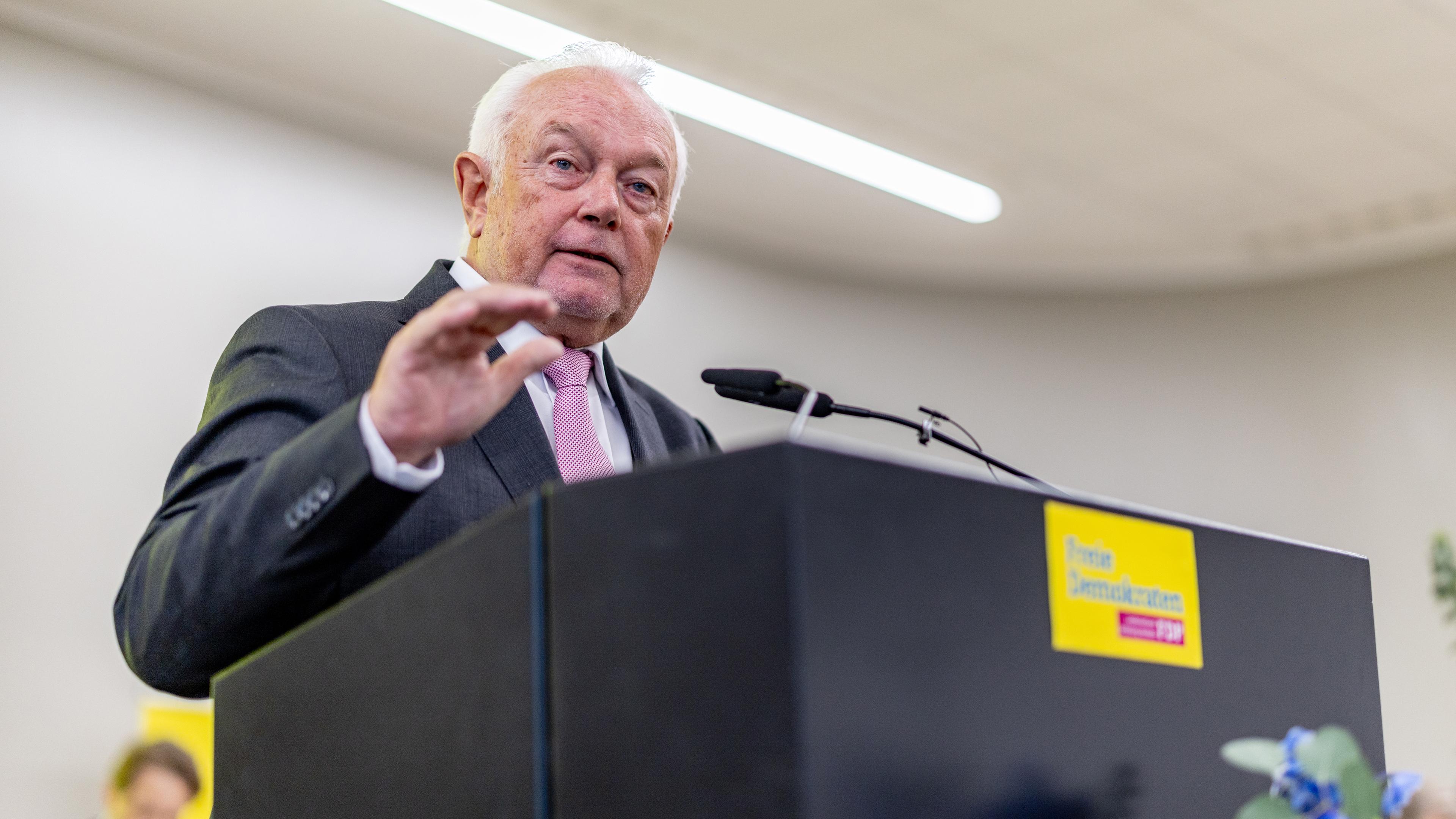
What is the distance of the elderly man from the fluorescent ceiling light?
1838 millimetres

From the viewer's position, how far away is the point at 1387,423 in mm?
5426

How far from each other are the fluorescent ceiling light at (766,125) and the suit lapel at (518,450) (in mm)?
2388

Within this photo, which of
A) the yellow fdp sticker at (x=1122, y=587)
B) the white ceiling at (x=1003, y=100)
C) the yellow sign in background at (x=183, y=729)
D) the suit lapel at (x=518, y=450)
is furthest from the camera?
the white ceiling at (x=1003, y=100)

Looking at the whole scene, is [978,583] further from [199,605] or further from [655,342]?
[655,342]

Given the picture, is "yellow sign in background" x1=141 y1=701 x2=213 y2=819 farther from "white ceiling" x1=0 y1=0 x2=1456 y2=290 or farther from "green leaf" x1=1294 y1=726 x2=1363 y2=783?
"green leaf" x1=1294 y1=726 x2=1363 y2=783

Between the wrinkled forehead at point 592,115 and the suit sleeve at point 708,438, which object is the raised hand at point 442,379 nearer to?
the wrinkled forehead at point 592,115

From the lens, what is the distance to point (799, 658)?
51 centimetres

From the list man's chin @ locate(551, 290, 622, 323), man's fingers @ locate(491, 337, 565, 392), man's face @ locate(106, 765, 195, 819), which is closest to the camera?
man's fingers @ locate(491, 337, 565, 392)

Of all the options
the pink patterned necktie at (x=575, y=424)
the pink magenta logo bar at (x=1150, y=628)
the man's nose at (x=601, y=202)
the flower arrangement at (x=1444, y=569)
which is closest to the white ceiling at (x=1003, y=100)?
the man's nose at (x=601, y=202)

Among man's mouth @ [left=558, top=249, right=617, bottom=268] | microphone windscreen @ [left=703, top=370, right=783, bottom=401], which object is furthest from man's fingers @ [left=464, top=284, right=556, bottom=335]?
man's mouth @ [left=558, top=249, right=617, bottom=268]

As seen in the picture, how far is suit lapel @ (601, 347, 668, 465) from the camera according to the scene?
1.55 meters

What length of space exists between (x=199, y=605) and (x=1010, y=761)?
1.88 feet

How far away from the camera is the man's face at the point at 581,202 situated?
1558 mm

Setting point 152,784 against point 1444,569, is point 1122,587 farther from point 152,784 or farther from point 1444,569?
point 152,784
